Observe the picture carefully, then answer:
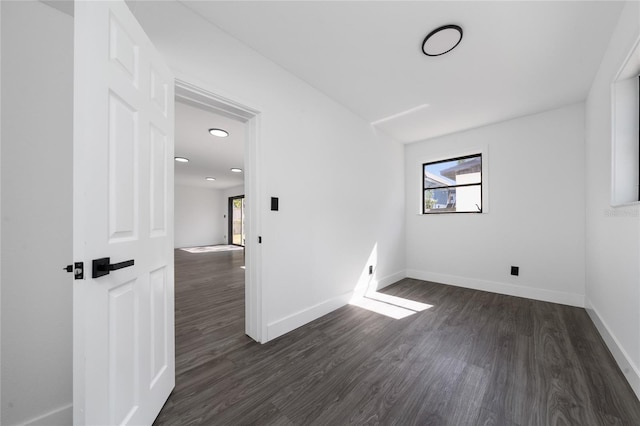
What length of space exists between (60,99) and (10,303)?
1055 millimetres

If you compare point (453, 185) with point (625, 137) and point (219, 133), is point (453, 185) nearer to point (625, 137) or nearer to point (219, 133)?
point (625, 137)

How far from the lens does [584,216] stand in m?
2.81

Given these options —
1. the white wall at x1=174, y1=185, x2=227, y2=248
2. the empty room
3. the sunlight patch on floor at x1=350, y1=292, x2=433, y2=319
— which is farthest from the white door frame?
the white wall at x1=174, y1=185, x2=227, y2=248

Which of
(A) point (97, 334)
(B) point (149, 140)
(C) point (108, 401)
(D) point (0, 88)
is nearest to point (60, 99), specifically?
(D) point (0, 88)

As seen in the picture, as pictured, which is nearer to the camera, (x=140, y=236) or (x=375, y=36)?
(x=140, y=236)

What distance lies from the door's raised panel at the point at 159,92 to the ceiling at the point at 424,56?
0.71 meters

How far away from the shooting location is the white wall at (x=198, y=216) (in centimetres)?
930

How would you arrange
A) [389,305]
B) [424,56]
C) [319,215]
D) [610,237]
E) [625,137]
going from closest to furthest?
[625,137] → [610,237] → [424,56] → [319,215] → [389,305]

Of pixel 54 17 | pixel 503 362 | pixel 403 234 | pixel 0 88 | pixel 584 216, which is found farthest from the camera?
pixel 403 234

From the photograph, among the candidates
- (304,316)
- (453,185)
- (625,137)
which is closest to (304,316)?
(304,316)

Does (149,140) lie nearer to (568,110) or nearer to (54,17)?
(54,17)

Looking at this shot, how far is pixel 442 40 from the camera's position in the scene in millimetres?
1845

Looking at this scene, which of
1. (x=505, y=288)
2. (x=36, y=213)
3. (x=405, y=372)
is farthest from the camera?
(x=505, y=288)

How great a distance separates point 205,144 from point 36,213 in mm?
3754
